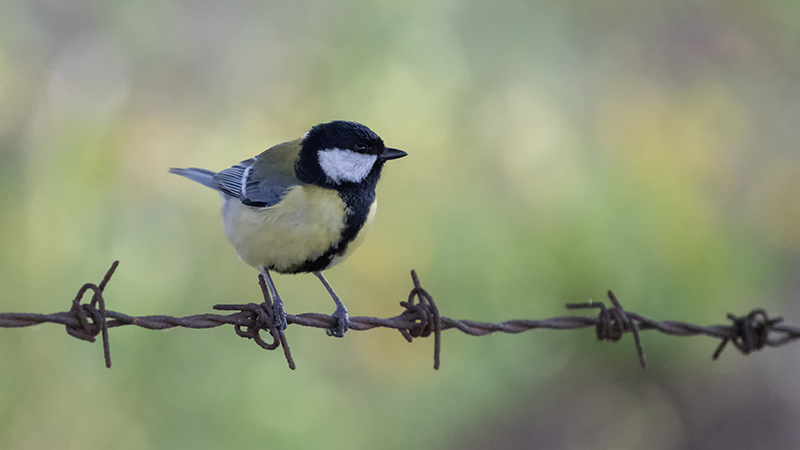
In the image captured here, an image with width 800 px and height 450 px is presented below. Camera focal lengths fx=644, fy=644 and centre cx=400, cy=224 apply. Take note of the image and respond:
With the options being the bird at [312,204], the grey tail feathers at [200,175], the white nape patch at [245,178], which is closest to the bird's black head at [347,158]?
the bird at [312,204]

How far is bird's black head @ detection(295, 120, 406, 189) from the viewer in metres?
2.64

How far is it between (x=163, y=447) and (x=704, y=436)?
12.6ft

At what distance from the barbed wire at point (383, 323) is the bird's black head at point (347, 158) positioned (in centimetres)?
67

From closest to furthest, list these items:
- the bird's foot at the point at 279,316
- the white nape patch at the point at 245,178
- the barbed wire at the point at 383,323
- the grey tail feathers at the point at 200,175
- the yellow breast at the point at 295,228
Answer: the barbed wire at the point at 383,323 < the bird's foot at the point at 279,316 < the yellow breast at the point at 295,228 < the white nape patch at the point at 245,178 < the grey tail feathers at the point at 200,175

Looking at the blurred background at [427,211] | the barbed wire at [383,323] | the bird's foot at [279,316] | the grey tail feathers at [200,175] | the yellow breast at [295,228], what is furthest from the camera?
the blurred background at [427,211]

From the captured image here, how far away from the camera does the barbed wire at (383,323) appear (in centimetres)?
172

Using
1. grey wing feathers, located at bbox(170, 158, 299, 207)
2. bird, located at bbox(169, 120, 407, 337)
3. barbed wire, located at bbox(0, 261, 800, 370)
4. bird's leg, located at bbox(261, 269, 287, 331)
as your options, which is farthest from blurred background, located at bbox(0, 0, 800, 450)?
barbed wire, located at bbox(0, 261, 800, 370)

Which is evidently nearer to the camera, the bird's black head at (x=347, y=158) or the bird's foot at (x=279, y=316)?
the bird's foot at (x=279, y=316)

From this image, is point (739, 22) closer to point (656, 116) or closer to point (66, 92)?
point (656, 116)

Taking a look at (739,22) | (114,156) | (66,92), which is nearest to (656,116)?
(739,22)

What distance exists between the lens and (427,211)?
4.74 m

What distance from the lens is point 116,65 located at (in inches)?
191

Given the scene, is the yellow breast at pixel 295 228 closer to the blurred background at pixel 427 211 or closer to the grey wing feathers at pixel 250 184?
the grey wing feathers at pixel 250 184

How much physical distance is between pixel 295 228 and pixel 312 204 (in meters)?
0.12
